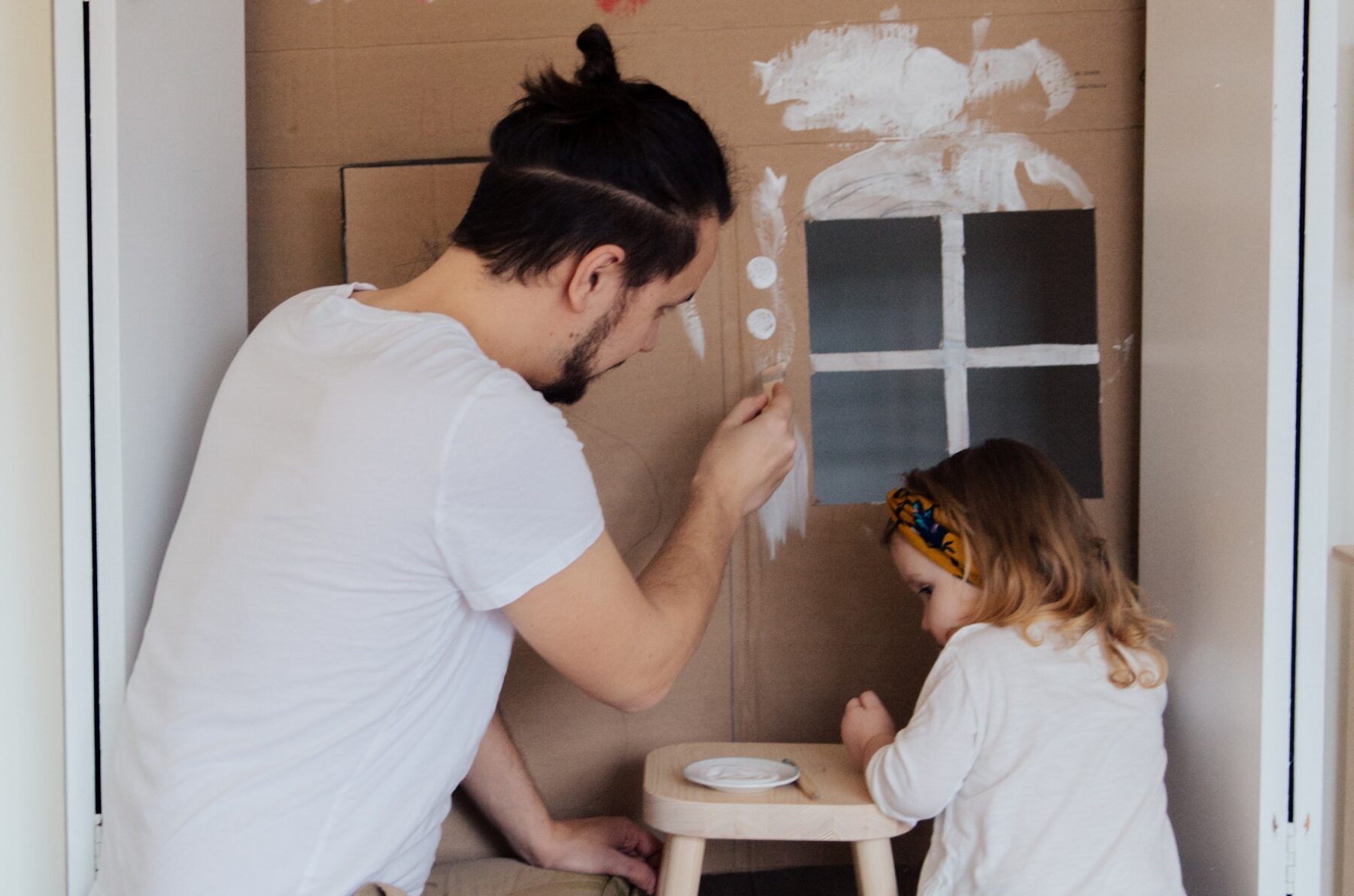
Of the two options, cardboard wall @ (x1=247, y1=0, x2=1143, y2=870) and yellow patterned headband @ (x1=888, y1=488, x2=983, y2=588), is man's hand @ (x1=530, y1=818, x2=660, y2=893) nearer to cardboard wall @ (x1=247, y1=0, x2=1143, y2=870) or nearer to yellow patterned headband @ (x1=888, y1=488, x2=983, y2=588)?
cardboard wall @ (x1=247, y1=0, x2=1143, y2=870)

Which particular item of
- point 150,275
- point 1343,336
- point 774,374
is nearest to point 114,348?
point 150,275

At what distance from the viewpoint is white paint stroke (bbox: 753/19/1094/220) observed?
59.0 inches

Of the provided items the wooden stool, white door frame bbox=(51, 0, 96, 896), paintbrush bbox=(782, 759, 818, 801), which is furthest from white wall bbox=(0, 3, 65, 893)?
paintbrush bbox=(782, 759, 818, 801)

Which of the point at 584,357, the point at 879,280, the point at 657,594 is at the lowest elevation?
the point at 657,594

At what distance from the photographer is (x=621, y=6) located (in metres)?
1.52

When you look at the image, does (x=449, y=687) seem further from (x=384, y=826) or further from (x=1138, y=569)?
(x=1138, y=569)

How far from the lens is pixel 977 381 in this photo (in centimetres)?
151

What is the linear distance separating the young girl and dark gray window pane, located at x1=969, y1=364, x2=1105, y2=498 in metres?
0.23

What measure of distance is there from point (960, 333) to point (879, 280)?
127 mm

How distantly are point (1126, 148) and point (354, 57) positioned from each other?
103 cm

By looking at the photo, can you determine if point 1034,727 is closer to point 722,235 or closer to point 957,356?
point 957,356

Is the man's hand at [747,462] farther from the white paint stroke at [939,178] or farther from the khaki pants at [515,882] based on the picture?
the khaki pants at [515,882]

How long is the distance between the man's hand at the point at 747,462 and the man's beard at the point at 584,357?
0.58 feet

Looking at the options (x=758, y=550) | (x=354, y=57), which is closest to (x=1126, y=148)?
(x=758, y=550)
